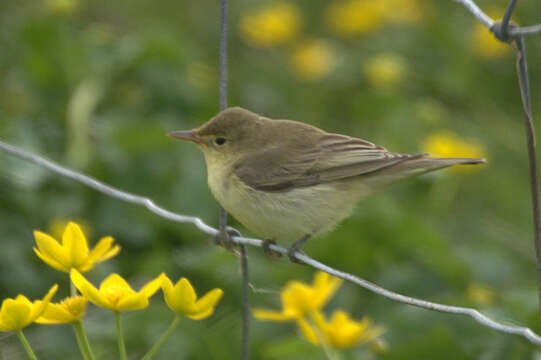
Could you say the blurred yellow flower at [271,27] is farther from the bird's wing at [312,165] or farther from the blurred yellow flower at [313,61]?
the bird's wing at [312,165]

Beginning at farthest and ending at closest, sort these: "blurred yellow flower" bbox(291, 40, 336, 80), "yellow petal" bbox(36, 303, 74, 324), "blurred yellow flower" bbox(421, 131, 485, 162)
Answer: "blurred yellow flower" bbox(291, 40, 336, 80) < "blurred yellow flower" bbox(421, 131, 485, 162) < "yellow petal" bbox(36, 303, 74, 324)

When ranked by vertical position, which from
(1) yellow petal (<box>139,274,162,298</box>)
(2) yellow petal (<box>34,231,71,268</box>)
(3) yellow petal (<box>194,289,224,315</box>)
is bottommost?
(3) yellow petal (<box>194,289,224,315</box>)

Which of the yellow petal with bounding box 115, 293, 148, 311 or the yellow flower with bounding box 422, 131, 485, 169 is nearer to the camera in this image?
the yellow petal with bounding box 115, 293, 148, 311

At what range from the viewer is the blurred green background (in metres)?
3.23

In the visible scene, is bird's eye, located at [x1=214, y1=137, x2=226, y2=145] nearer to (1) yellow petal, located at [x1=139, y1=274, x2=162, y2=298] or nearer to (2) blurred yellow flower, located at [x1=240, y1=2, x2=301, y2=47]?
(1) yellow petal, located at [x1=139, y1=274, x2=162, y2=298]

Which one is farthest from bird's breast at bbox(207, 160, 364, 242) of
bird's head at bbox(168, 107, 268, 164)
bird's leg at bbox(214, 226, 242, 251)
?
bird's leg at bbox(214, 226, 242, 251)

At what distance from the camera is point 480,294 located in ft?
11.3

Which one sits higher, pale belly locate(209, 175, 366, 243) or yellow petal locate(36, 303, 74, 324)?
yellow petal locate(36, 303, 74, 324)

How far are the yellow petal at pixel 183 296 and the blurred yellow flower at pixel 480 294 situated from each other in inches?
57.4

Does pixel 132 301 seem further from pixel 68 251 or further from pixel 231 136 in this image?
pixel 231 136

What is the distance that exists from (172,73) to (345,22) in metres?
2.30

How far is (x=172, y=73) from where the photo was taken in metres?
4.85

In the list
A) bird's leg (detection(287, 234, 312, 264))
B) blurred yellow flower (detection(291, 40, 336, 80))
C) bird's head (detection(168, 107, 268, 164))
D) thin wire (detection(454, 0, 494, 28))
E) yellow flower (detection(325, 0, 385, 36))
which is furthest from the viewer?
yellow flower (detection(325, 0, 385, 36))

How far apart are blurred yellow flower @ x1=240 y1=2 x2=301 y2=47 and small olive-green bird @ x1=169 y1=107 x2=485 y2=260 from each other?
A: 3.34 meters
